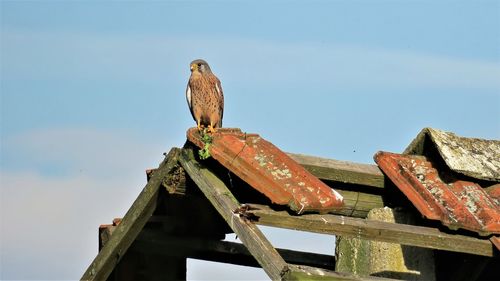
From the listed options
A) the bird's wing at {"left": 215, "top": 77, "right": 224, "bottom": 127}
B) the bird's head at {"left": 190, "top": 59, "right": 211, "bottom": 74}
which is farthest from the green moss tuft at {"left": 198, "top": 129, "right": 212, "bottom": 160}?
the bird's head at {"left": 190, "top": 59, "right": 211, "bottom": 74}

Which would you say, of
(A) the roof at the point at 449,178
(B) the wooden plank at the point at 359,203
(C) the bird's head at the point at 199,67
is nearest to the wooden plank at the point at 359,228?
(A) the roof at the point at 449,178

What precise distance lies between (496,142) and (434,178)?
1.05 meters

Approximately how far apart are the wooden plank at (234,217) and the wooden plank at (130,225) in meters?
0.19

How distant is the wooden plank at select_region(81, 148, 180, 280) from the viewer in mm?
7652

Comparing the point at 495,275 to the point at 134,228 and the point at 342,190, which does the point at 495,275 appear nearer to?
the point at 342,190

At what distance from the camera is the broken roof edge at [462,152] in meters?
7.81

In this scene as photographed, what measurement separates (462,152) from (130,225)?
96.7 inches

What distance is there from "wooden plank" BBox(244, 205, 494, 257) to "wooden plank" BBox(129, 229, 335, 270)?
218cm

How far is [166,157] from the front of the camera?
25.1 ft

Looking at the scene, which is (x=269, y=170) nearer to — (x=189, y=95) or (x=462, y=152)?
(x=462, y=152)

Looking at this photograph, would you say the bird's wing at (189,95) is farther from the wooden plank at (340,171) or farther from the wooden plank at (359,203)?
the wooden plank at (359,203)

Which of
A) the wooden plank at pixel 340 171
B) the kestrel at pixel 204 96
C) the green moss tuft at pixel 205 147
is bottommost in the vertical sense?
the wooden plank at pixel 340 171

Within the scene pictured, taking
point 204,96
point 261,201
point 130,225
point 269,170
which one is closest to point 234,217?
point 269,170

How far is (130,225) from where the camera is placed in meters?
7.80
